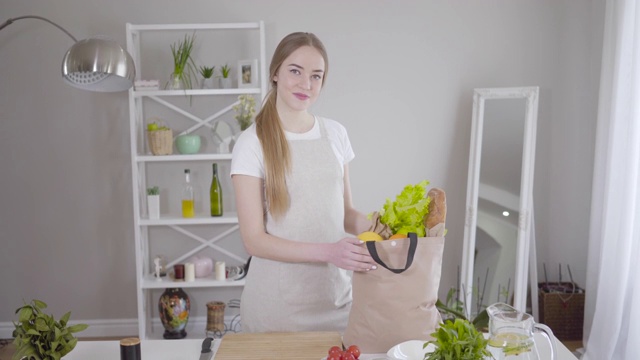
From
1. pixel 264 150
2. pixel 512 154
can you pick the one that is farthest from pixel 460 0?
pixel 264 150

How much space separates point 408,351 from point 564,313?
2.56 metres

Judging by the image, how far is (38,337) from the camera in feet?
4.30

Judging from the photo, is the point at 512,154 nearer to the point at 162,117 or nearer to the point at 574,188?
the point at 574,188

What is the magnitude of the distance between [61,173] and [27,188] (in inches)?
9.0

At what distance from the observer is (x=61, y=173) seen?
369 cm

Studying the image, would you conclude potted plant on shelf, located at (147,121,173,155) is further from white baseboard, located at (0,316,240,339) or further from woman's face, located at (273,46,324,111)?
woman's face, located at (273,46,324,111)

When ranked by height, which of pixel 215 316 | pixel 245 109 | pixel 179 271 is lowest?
pixel 215 316

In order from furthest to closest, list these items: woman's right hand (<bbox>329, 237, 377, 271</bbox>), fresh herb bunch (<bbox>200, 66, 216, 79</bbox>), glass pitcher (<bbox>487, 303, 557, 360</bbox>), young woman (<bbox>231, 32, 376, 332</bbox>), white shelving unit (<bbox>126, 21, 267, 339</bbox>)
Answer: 1. fresh herb bunch (<bbox>200, 66, 216, 79</bbox>)
2. white shelving unit (<bbox>126, 21, 267, 339</bbox>)
3. young woman (<bbox>231, 32, 376, 332</bbox>)
4. woman's right hand (<bbox>329, 237, 377, 271</bbox>)
5. glass pitcher (<bbox>487, 303, 557, 360</bbox>)

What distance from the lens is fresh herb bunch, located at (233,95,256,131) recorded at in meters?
3.38

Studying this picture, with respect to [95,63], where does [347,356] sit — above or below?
below

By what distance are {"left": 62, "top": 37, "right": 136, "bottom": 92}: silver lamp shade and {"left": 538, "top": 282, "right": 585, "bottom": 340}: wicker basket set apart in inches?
105

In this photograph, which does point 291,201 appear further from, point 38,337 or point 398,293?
point 38,337

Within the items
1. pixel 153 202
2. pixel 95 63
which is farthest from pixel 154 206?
pixel 95 63

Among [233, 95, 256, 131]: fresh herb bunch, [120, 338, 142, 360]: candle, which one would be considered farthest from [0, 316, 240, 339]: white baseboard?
[120, 338, 142, 360]: candle
